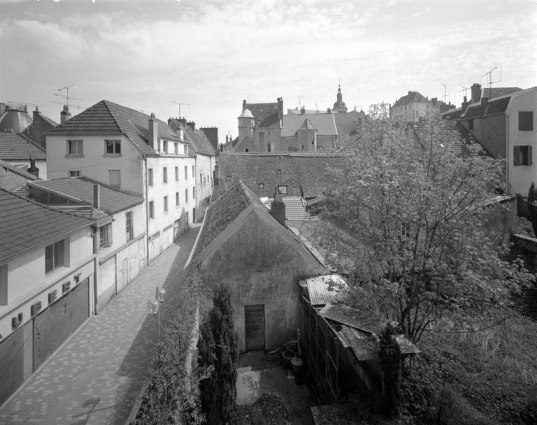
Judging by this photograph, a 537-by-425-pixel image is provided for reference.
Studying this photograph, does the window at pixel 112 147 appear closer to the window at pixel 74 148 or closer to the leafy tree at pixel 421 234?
the window at pixel 74 148

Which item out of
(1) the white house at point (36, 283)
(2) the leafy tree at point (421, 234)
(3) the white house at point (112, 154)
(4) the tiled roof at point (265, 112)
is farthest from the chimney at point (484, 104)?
(4) the tiled roof at point (265, 112)

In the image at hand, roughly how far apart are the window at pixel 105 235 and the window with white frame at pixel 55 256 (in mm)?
3823

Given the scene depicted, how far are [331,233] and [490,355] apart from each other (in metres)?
6.48

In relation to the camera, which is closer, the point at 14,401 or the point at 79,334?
the point at 14,401

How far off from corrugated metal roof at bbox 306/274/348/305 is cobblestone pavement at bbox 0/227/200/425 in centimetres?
506

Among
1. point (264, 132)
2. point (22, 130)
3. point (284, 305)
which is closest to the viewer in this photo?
point (284, 305)

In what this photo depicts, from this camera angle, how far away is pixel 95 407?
11.2 meters

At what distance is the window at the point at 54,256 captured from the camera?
14047mm

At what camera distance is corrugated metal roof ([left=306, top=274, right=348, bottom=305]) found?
457 inches

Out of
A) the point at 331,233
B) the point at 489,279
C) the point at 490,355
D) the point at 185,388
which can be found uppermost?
the point at 331,233

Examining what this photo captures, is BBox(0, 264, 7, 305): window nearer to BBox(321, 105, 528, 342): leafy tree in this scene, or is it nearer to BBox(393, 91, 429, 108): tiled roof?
BBox(321, 105, 528, 342): leafy tree

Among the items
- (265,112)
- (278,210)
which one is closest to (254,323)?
(278,210)

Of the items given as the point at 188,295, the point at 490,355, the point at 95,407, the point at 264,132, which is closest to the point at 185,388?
the point at 188,295

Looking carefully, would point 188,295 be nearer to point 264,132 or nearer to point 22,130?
point 22,130
